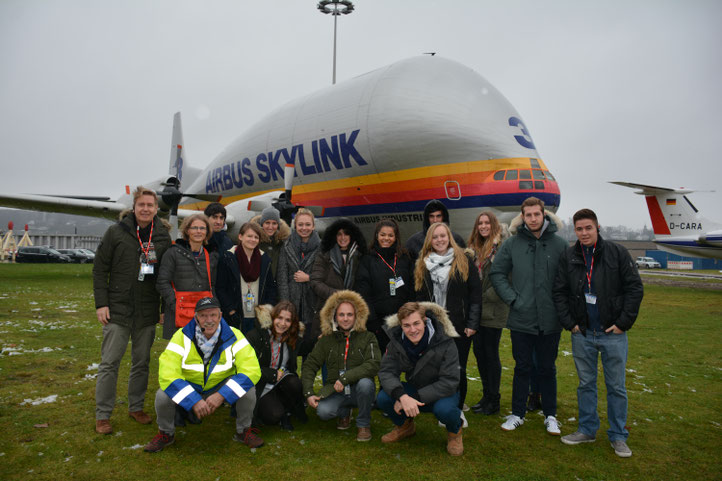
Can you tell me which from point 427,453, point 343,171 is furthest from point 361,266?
point 343,171

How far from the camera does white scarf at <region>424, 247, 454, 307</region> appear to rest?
4449 mm

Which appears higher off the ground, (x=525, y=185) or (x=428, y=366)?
(x=525, y=185)

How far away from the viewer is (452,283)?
4.40m

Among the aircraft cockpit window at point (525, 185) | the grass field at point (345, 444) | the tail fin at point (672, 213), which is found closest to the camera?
the grass field at point (345, 444)

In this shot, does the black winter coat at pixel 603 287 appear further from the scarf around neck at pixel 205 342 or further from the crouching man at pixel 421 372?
the scarf around neck at pixel 205 342

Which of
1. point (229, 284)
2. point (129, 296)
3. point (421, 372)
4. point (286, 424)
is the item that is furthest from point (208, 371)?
point (421, 372)

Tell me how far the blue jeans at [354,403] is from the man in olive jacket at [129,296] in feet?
5.89

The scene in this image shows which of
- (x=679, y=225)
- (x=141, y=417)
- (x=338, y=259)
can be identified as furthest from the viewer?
(x=679, y=225)

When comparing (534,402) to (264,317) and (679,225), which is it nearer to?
(264,317)

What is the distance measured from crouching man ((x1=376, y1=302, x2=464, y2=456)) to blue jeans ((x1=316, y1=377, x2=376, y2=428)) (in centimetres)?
13

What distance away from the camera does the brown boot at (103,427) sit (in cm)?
395

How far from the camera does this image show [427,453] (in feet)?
12.3

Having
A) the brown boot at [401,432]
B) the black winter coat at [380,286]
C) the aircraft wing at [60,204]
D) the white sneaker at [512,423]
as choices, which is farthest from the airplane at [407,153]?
the brown boot at [401,432]

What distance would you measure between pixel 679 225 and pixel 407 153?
18.5m
